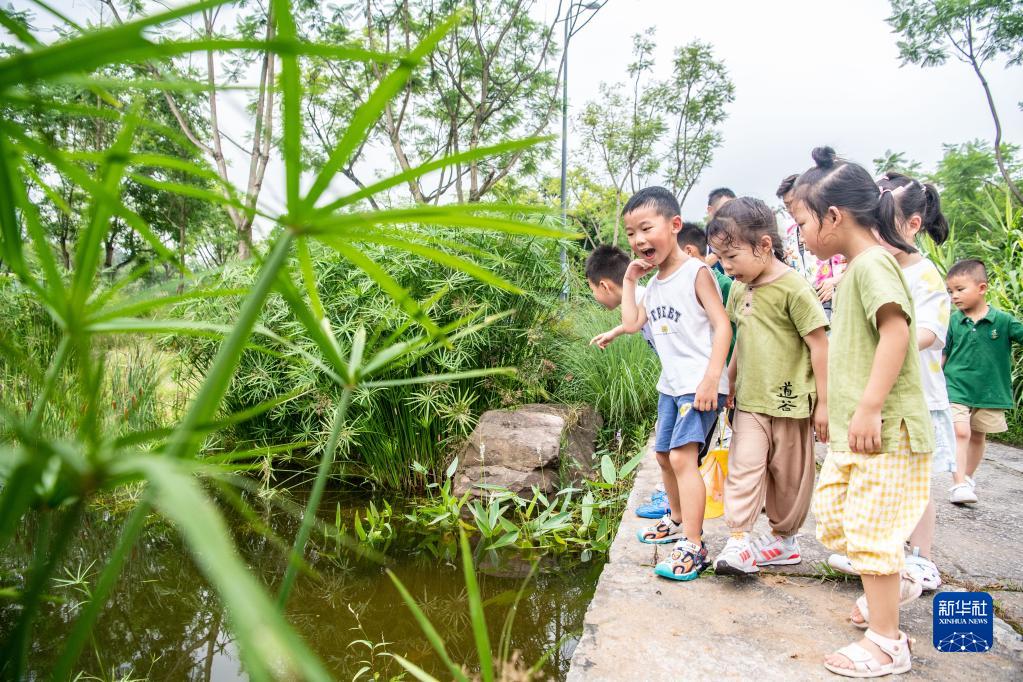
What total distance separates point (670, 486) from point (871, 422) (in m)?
1.06

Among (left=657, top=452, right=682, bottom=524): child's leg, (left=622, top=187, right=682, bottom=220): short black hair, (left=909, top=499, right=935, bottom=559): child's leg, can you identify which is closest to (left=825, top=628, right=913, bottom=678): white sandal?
(left=909, top=499, right=935, bottom=559): child's leg

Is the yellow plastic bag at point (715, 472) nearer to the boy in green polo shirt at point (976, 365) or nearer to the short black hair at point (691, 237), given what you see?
the boy in green polo shirt at point (976, 365)

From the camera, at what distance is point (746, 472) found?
2240 millimetres

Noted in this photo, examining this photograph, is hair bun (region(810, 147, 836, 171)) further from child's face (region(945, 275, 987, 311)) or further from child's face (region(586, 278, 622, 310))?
child's face (region(945, 275, 987, 311))

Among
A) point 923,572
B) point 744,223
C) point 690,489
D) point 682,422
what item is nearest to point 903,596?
point 923,572

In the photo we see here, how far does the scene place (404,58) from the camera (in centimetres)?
32

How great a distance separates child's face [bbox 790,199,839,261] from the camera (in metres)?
1.96

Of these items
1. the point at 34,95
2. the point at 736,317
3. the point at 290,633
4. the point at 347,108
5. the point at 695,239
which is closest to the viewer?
the point at 290,633

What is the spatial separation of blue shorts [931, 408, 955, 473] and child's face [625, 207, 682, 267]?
1202 mm

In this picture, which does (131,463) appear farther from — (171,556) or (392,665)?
(171,556)

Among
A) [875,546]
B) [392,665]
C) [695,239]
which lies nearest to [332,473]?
[392,665]

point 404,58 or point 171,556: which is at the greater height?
point 404,58

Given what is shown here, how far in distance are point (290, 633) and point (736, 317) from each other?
2452 millimetres

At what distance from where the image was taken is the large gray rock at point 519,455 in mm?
3381
